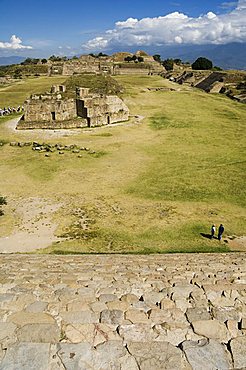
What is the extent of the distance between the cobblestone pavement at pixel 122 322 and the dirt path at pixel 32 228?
19.0 ft

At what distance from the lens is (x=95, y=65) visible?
77.8 metres

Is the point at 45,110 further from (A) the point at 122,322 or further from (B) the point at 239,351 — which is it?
(B) the point at 239,351

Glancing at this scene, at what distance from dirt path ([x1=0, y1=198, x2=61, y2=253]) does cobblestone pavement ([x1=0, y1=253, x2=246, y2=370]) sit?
5.79 metres

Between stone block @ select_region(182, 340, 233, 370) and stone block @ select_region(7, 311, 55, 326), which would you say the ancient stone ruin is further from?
stone block @ select_region(182, 340, 233, 370)

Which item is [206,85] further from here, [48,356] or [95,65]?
[48,356]

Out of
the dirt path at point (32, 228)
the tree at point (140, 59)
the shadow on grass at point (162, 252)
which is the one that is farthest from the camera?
the tree at point (140, 59)

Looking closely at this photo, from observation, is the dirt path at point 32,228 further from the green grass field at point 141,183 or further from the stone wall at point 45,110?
the stone wall at point 45,110

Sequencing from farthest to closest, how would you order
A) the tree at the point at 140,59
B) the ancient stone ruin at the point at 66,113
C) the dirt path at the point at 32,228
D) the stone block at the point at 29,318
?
1. the tree at the point at 140,59
2. the ancient stone ruin at the point at 66,113
3. the dirt path at the point at 32,228
4. the stone block at the point at 29,318

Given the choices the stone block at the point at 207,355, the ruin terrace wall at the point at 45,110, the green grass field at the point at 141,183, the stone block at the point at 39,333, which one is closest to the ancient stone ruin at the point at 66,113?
the ruin terrace wall at the point at 45,110

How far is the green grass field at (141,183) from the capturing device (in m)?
13.0

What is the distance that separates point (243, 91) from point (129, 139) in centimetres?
3516

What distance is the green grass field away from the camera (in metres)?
13.0

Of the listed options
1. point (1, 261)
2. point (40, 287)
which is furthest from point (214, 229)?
point (40, 287)

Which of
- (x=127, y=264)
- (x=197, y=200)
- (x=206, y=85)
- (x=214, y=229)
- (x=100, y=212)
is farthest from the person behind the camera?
(x=206, y=85)
